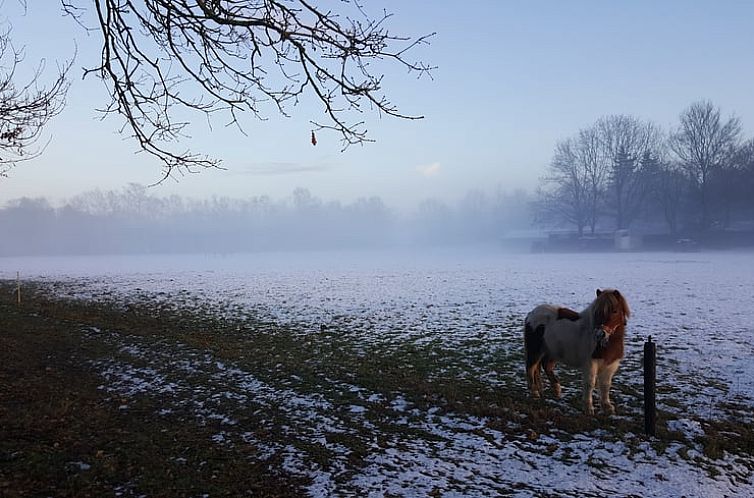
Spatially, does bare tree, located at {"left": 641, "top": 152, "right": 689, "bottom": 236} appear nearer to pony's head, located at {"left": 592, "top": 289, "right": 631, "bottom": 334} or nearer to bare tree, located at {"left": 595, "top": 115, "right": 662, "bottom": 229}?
bare tree, located at {"left": 595, "top": 115, "right": 662, "bottom": 229}

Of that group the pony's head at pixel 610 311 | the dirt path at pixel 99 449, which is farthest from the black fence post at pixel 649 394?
the dirt path at pixel 99 449

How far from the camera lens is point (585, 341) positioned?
6980mm

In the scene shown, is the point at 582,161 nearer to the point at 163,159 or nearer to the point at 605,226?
the point at 605,226

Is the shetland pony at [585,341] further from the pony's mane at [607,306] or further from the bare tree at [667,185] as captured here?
the bare tree at [667,185]

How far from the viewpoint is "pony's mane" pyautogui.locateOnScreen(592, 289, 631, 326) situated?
6677 millimetres

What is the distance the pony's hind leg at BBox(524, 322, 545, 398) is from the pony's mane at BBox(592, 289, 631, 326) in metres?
0.99

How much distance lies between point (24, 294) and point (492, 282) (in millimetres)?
23033

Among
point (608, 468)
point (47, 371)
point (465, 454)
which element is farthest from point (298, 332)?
point (608, 468)

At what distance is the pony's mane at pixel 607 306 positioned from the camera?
6.68 m

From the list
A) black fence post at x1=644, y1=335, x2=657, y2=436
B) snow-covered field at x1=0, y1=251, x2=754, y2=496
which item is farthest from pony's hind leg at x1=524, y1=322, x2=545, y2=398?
black fence post at x1=644, y1=335, x2=657, y2=436

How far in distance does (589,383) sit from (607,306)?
1200 mm

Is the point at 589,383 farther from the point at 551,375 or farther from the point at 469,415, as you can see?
the point at 469,415

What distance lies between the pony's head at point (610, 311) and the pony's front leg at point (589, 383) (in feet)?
1.98

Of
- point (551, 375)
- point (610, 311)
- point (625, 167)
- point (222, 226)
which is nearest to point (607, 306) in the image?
point (610, 311)
